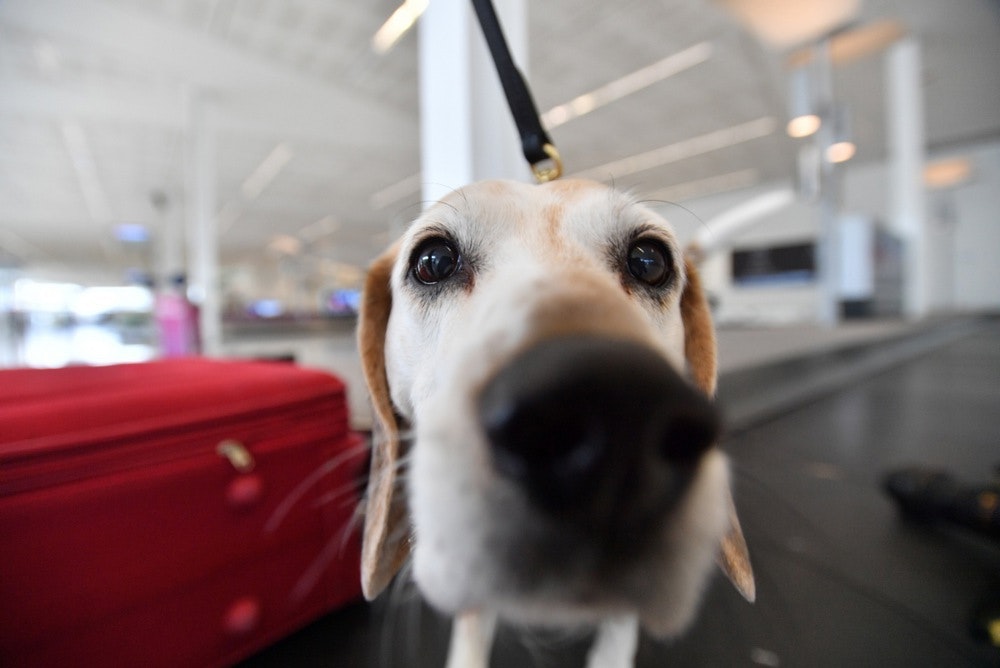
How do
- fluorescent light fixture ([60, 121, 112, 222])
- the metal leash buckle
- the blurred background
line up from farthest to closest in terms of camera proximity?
fluorescent light fixture ([60, 121, 112, 222]) < the blurred background < the metal leash buckle

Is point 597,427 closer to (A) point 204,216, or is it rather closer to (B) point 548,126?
(B) point 548,126

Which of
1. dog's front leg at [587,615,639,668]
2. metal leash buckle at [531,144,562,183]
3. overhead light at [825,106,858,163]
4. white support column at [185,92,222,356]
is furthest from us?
overhead light at [825,106,858,163]

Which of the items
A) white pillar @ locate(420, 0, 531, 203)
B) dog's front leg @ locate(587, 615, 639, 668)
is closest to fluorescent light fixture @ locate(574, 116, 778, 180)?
white pillar @ locate(420, 0, 531, 203)

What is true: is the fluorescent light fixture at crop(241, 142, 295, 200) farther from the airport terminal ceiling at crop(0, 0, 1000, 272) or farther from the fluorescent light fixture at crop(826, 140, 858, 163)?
the fluorescent light fixture at crop(826, 140, 858, 163)

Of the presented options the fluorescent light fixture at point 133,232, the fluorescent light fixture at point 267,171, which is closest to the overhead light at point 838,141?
the fluorescent light fixture at point 267,171

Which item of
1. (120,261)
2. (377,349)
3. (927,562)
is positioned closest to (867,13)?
(927,562)

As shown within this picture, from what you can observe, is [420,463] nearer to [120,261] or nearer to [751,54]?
[751,54]

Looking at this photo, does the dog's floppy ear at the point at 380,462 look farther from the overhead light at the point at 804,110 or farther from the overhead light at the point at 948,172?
the overhead light at the point at 948,172

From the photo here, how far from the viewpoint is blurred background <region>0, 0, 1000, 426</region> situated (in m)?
4.29

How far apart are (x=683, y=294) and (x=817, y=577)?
2.57 feet

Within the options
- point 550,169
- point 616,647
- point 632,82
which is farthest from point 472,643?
point 632,82

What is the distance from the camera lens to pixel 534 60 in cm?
481

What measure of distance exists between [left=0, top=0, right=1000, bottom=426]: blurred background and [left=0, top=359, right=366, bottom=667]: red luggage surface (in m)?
0.39

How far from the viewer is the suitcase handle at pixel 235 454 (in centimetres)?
83
